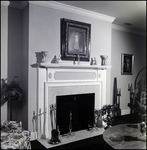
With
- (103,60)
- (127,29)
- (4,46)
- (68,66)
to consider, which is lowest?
(68,66)

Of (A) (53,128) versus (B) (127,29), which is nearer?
(A) (53,128)

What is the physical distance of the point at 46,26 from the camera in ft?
7.04

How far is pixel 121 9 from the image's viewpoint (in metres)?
2.35

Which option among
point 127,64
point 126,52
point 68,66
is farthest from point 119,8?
point 127,64

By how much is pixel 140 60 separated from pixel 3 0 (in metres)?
2.50

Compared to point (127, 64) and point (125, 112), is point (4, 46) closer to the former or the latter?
point (127, 64)

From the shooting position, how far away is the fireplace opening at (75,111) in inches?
90.8

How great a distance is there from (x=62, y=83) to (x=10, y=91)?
65 cm

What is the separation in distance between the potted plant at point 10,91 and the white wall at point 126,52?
1787 mm

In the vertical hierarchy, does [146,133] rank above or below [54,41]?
below

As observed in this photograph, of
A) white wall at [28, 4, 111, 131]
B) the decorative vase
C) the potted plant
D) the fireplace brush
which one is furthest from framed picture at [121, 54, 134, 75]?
the potted plant

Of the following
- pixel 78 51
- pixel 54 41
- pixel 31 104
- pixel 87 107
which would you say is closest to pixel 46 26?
pixel 54 41

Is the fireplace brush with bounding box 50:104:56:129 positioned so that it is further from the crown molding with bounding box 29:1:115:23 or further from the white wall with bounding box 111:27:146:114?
the white wall with bounding box 111:27:146:114

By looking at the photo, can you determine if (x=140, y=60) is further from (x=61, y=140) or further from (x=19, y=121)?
(x=19, y=121)
